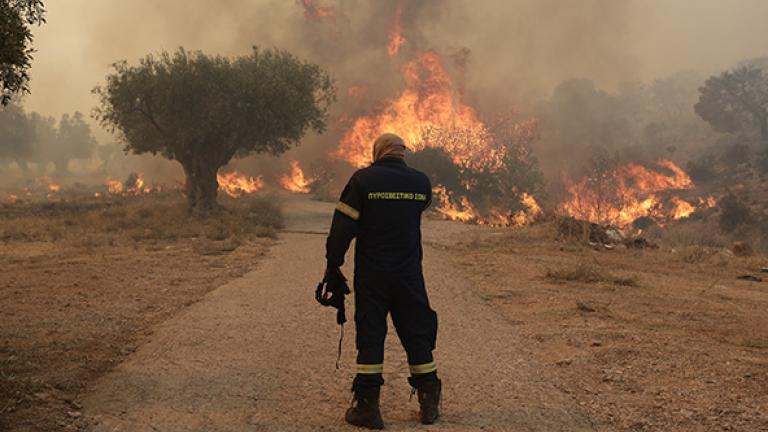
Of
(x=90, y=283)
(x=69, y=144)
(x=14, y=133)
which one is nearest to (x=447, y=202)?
(x=90, y=283)

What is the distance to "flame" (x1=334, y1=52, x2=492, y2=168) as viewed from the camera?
147ft

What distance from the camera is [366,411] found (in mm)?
4578

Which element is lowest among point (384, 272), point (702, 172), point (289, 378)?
point (289, 378)

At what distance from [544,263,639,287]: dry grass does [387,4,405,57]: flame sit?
40.6 metres

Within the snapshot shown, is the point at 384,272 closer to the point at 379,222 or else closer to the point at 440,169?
the point at 379,222

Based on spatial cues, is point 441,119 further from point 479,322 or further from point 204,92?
point 479,322

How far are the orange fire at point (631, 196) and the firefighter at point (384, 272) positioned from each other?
3870 centimetres

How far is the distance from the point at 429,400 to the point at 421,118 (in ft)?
138

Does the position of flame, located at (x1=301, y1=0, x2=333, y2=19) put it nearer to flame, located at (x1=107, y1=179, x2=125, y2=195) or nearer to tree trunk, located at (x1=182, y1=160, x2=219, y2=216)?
flame, located at (x1=107, y1=179, x2=125, y2=195)

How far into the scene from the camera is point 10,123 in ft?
214

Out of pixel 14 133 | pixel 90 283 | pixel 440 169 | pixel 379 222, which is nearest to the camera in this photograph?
pixel 379 222

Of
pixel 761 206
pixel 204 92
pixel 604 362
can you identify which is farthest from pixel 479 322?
pixel 761 206

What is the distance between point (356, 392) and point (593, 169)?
52.3 meters

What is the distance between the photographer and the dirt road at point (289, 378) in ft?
15.8
